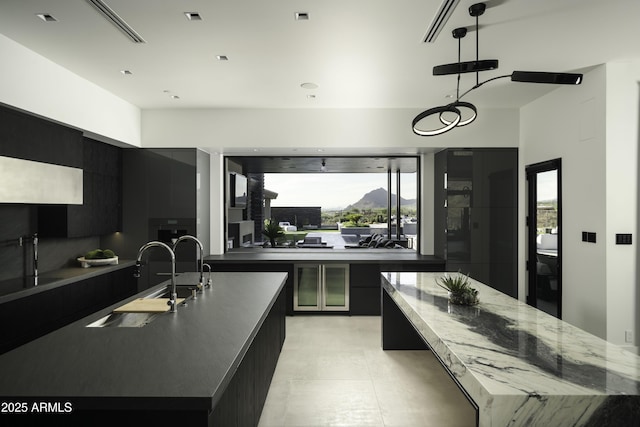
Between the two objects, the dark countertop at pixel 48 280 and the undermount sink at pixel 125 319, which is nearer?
the undermount sink at pixel 125 319

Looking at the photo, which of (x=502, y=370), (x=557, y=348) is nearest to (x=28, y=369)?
(x=502, y=370)

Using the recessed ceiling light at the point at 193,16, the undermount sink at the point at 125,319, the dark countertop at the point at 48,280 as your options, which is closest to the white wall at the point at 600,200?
the recessed ceiling light at the point at 193,16

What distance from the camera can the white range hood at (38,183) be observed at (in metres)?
3.00

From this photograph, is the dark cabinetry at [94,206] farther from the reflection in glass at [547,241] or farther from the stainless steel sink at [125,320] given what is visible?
the reflection in glass at [547,241]

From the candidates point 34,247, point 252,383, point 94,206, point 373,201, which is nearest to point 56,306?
point 34,247

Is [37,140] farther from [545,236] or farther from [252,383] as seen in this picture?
[545,236]

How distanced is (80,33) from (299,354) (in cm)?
332

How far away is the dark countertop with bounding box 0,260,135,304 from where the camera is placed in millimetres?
3004

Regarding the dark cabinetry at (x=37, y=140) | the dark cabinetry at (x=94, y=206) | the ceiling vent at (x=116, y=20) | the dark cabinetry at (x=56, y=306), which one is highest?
the ceiling vent at (x=116, y=20)

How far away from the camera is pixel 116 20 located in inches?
101

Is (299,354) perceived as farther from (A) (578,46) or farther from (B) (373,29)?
(A) (578,46)

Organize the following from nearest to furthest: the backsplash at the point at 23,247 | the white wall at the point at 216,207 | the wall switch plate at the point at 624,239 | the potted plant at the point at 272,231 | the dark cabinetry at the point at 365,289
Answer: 1. the wall switch plate at the point at 624,239
2. the backsplash at the point at 23,247
3. the dark cabinetry at the point at 365,289
4. the white wall at the point at 216,207
5. the potted plant at the point at 272,231

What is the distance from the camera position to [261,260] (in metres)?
4.92

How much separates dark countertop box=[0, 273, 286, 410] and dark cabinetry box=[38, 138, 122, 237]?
2297 mm
